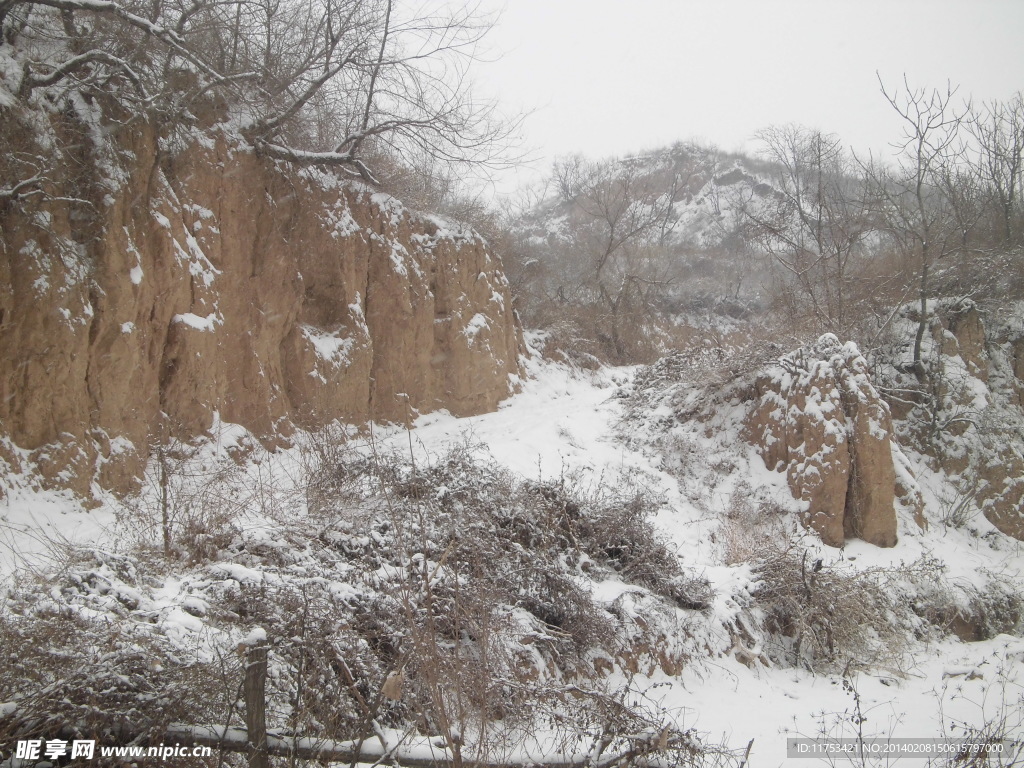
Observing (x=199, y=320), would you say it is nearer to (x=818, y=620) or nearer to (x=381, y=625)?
(x=381, y=625)

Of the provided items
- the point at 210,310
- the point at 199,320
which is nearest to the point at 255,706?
the point at 199,320

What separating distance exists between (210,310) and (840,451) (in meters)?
9.63

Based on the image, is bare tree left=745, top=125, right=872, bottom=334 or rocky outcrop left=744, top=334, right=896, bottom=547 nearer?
rocky outcrop left=744, top=334, right=896, bottom=547

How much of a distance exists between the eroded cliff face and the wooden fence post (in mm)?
4753

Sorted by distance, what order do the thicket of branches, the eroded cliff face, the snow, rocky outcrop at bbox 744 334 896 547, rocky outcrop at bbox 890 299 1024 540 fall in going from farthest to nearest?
rocky outcrop at bbox 890 299 1024 540
rocky outcrop at bbox 744 334 896 547
the snow
the eroded cliff face
the thicket of branches

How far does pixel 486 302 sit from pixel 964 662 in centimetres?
1132

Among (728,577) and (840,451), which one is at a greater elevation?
(840,451)

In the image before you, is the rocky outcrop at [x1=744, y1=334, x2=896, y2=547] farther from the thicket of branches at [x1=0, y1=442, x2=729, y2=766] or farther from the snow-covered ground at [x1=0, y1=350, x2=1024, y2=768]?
the thicket of branches at [x1=0, y1=442, x2=729, y2=766]

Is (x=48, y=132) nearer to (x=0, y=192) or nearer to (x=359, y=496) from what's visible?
(x=0, y=192)

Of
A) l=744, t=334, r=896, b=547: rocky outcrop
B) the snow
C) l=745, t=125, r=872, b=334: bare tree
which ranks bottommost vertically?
l=744, t=334, r=896, b=547: rocky outcrop

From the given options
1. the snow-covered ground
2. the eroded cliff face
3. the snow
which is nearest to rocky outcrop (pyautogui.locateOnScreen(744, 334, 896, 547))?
the snow-covered ground

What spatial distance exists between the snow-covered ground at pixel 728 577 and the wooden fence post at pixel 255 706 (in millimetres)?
1145

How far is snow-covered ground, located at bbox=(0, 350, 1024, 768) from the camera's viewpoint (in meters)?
5.28

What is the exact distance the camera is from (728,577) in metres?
7.70
